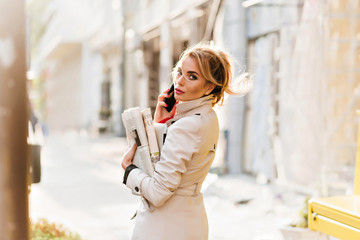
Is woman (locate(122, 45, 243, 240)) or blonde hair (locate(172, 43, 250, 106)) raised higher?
blonde hair (locate(172, 43, 250, 106))

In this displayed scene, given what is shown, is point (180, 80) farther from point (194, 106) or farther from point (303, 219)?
point (303, 219)

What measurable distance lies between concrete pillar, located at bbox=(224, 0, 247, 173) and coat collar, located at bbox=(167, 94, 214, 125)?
754 cm

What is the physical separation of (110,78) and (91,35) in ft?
9.65

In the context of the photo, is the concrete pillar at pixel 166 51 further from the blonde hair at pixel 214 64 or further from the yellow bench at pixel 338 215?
the blonde hair at pixel 214 64

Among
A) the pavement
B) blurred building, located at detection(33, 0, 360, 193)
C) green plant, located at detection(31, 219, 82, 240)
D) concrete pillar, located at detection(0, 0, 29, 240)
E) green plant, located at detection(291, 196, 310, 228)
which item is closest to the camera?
concrete pillar, located at detection(0, 0, 29, 240)

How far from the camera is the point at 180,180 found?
2127 mm

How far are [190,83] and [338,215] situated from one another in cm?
164

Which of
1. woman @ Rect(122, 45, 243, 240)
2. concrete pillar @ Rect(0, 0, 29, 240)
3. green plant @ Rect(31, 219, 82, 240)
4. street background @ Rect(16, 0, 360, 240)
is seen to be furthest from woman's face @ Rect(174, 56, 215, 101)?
street background @ Rect(16, 0, 360, 240)

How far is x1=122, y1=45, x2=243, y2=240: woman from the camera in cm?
209

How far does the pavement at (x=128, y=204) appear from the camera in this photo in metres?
5.59

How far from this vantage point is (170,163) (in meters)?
2.07

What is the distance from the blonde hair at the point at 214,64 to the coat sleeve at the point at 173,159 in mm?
235

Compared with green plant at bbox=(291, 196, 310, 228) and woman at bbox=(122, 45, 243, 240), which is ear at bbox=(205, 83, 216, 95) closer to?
woman at bbox=(122, 45, 243, 240)

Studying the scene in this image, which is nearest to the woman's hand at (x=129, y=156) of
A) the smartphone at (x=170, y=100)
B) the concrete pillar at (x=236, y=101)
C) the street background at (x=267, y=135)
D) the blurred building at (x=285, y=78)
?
the smartphone at (x=170, y=100)
